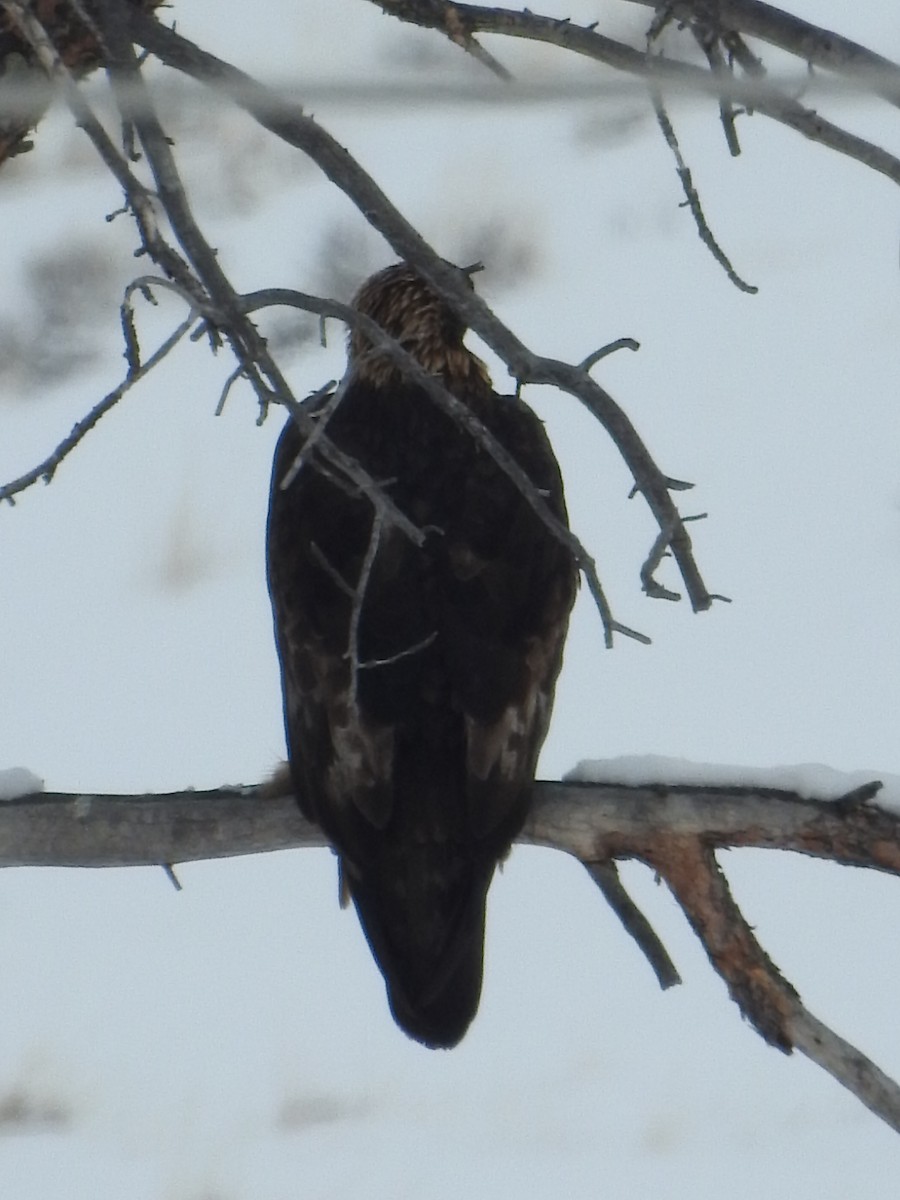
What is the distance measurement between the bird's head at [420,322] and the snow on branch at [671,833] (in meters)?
1.48

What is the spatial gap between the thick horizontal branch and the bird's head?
4.83 feet

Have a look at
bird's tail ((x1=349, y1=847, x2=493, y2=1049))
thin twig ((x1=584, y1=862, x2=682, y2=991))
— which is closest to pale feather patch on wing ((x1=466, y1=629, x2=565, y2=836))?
bird's tail ((x1=349, y1=847, x2=493, y2=1049))

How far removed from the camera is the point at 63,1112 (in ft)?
22.5

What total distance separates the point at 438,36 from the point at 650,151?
178 cm

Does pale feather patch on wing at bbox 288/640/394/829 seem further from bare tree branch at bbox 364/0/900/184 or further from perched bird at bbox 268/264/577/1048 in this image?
bare tree branch at bbox 364/0/900/184

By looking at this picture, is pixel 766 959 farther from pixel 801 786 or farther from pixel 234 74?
pixel 234 74

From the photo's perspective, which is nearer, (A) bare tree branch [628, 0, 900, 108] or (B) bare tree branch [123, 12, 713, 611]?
(B) bare tree branch [123, 12, 713, 611]

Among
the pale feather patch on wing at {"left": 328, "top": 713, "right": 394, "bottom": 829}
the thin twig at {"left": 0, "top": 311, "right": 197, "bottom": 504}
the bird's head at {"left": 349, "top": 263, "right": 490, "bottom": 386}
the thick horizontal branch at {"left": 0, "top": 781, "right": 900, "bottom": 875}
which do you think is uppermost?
the bird's head at {"left": 349, "top": 263, "right": 490, "bottom": 386}

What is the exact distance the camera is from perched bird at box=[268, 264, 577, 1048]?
3.08m

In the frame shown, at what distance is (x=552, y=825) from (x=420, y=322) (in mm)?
1682

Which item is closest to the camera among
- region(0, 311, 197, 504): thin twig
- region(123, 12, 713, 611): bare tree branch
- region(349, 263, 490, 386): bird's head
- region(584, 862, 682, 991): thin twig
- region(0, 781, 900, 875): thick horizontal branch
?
region(0, 311, 197, 504): thin twig

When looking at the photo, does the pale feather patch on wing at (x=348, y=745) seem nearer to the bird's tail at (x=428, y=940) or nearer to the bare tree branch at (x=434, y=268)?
the bird's tail at (x=428, y=940)

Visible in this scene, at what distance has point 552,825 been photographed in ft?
10.0

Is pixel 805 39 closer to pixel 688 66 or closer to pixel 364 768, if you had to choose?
pixel 688 66
